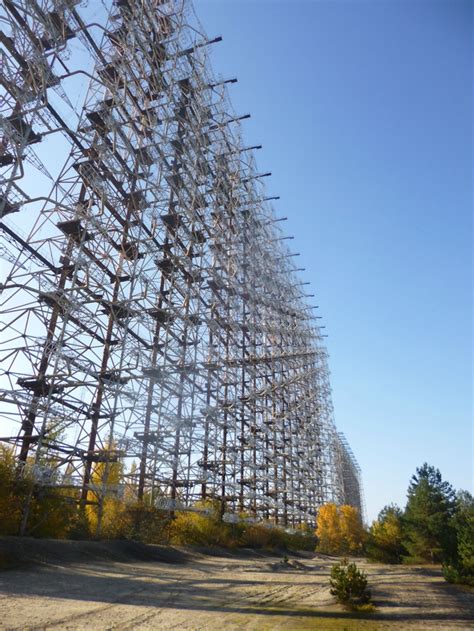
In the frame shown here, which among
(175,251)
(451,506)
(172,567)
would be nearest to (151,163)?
(175,251)

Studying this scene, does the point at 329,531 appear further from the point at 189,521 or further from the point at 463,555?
the point at 463,555

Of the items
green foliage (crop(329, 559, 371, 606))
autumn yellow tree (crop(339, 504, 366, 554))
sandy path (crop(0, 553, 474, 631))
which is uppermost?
autumn yellow tree (crop(339, 504, 366, 554))

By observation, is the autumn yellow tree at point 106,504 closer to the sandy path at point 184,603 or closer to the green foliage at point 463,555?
the sandy path at point 184,603

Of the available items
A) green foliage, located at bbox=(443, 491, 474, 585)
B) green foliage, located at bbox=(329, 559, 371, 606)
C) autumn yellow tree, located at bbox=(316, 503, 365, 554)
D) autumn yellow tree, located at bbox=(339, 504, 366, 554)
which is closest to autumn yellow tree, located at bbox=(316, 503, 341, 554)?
autumn yellow tree, located at bbox=(316, 503, 365, 554)

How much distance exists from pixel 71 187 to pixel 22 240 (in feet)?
11.7

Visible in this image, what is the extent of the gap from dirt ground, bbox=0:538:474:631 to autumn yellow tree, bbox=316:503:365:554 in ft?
104

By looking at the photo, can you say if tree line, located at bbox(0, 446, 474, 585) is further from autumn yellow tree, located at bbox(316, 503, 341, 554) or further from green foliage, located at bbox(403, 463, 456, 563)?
autumn yellow tree, located at bbox(316, 503, 341, 554)

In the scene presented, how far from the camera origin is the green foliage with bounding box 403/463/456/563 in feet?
93.7

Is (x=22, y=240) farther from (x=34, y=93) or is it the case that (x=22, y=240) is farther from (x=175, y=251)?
(x=175, y=251)

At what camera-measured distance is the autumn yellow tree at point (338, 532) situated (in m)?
46.0

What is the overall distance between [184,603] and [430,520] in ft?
79.9

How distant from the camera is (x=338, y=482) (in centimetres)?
6912

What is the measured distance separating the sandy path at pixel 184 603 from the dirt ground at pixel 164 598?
0.06 ft

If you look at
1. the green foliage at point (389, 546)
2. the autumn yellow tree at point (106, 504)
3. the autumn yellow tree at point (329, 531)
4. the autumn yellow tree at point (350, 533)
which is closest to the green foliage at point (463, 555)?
the green foliage at point (389, 546)
